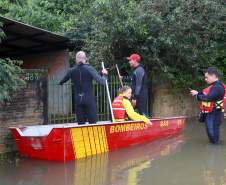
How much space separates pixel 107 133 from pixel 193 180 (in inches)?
98.1

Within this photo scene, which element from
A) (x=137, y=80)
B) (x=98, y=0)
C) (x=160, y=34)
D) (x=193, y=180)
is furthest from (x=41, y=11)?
(x=193, y=180)

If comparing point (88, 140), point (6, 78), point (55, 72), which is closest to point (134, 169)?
point (88, 140)

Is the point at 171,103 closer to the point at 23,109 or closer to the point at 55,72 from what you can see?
the point at 55,72

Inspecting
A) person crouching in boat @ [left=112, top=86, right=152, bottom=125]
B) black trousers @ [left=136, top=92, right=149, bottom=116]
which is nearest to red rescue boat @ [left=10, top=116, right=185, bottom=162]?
person crouching in boat @ [left=112, top=86, right=152, bottom=125]

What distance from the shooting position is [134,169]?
8.74 metres

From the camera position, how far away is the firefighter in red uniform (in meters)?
11.1

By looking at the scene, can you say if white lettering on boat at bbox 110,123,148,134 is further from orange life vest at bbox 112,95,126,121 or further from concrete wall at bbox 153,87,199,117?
concrete wall at bbox 153,87,199,117

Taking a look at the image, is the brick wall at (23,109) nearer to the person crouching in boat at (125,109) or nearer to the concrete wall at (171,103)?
the person crouching in boat at (125,109)

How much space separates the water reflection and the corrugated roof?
4.11 metres

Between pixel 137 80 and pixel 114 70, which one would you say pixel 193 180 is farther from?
pixel 114 70

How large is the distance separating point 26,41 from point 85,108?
5.86m

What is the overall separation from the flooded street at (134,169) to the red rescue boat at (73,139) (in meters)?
0.15

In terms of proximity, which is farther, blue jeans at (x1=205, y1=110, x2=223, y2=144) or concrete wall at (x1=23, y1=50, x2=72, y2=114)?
concrete wall at (x1=23, y1=50, x2=72, y2=114)

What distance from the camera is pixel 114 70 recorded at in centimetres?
1484
